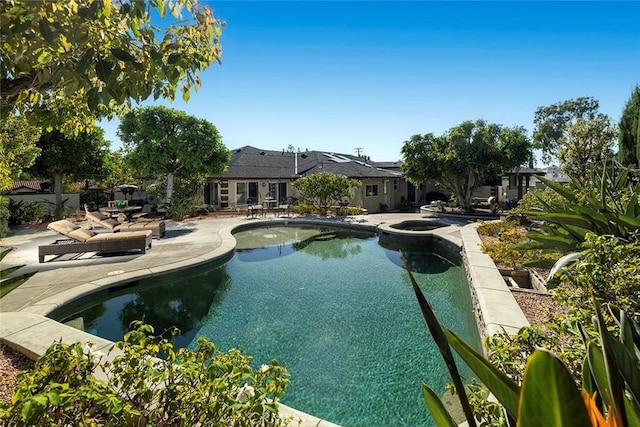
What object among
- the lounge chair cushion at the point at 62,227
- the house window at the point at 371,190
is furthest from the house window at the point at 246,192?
the lounge chair cushion at the point at 62,227

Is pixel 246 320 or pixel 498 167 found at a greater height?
pixel 498 167

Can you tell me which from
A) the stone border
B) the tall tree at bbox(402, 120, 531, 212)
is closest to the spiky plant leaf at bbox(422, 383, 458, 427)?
the stone border

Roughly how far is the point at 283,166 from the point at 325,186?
1035 centimetres

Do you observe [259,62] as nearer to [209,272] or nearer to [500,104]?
[209,272]

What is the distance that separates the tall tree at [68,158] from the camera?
17.8 metres

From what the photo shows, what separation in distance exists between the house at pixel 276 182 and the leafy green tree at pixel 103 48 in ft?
70.6

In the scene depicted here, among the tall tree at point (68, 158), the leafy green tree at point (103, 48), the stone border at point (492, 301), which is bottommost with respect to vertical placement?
the stone border at point (492, 301)

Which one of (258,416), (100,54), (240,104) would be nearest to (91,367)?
(258,416)

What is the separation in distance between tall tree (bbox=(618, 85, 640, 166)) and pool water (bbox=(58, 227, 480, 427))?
43.4 feet

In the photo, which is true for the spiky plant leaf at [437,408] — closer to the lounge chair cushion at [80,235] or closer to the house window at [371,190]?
the lounge chair cushion at [80,235]

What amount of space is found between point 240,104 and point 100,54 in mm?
15393

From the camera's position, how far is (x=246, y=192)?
25766 mm

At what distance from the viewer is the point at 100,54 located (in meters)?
2.25

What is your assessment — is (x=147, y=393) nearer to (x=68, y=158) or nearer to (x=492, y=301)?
(x=492, y=301)
